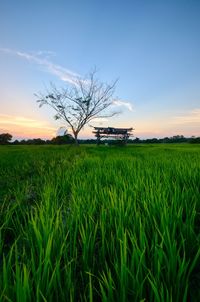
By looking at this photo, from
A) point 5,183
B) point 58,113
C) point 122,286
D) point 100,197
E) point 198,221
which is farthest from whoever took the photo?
point 58,113

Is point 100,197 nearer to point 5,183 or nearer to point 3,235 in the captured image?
point 3,235

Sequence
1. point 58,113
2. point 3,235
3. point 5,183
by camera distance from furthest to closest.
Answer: point 58,113 < point 5,183 < point 3,235

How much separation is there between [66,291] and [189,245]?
32.2 inches

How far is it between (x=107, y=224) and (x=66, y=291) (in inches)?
29.7

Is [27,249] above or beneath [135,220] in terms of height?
beneath

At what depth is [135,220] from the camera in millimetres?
1691

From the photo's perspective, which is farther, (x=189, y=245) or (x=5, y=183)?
(x=5, y=183)

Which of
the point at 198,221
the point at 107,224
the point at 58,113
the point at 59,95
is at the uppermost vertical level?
the point at 59,95

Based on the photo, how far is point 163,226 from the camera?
58.2 inches

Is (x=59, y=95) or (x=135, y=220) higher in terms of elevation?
(x=59, y=95)

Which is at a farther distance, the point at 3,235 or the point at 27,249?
the point at 3,235

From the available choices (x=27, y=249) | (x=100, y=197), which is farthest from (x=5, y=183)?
(x=27, y=249)

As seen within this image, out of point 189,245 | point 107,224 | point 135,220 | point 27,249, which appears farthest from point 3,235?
point 189,245

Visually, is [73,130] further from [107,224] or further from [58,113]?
[107,224]
